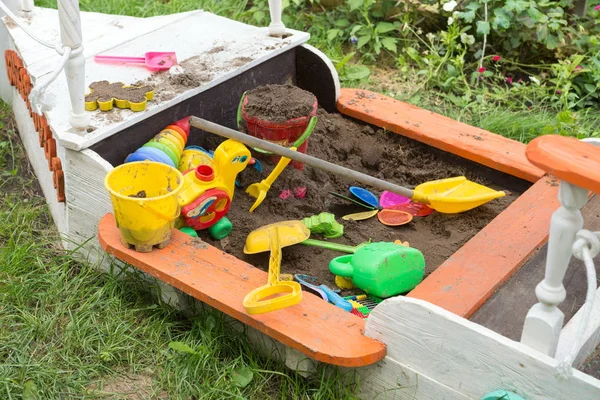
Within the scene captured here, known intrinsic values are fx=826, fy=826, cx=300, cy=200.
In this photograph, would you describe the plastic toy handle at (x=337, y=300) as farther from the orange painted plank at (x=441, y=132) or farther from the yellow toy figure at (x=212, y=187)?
the orange painted plank at (x=441, y=132)

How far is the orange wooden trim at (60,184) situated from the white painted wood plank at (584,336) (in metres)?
1.50

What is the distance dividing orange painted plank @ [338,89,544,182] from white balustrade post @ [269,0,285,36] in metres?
0.34

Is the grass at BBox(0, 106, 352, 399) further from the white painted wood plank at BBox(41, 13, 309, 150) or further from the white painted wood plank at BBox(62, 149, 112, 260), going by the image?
the white painted wood plank at BBox(41, 13, 309, 150)

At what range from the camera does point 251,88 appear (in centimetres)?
297

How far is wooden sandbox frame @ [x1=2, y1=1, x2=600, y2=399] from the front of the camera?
6.04ft

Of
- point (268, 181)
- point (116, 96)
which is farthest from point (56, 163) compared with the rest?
point (268, 181)

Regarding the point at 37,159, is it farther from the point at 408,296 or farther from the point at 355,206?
the point at 408,296

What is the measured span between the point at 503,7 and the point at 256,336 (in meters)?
2.22

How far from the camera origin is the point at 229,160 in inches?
98.7

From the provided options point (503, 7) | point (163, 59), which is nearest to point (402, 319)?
point (163, 59)

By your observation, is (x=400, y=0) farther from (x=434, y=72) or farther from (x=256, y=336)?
(x=256, y=336)

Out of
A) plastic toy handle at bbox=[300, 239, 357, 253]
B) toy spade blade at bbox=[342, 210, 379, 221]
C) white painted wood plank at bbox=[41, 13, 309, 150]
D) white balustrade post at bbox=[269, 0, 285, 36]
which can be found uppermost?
white balustrade post at bbox=[269, 0, 285, 36]

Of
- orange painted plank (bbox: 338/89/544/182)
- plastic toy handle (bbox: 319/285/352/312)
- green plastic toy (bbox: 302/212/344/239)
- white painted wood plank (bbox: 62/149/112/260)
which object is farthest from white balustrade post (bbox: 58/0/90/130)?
orange painted plank (bbox: 338/89/544/182)

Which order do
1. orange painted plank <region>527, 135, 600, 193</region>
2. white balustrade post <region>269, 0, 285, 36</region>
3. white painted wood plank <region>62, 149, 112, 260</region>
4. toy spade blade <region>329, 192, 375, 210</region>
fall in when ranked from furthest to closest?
1. white balustrade post <region>269, 0, 285, 36</region>
2. toy spade blade <region>329, 192, 375, 210</region>
3. white painted wood plank <region>62, 149, 112, 260</region>
4. orange painted plank <region>527, 135, 600, 193</region>
